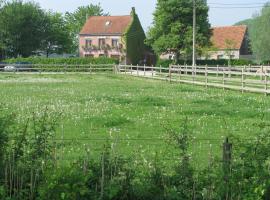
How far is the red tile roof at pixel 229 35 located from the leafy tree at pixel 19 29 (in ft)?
108

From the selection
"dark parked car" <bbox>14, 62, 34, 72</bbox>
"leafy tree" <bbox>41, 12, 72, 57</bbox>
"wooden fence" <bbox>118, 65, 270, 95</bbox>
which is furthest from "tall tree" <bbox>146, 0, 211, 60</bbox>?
"leafy tree" <bbox>41, 12, 72, 57</bbox>

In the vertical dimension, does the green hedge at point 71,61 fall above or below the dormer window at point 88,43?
below

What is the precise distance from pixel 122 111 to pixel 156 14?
177ft

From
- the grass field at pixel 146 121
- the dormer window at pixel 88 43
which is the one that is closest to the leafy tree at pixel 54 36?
the dormer window at pixel 88 43

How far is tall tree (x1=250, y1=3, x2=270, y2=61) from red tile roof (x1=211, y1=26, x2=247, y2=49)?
4.11 meters

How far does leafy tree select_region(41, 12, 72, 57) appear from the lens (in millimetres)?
99250

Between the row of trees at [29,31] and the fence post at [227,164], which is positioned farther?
the row of trees at [29,31]

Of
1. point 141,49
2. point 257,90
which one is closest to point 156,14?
point 141,49

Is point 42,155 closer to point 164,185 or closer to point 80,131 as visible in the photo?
point 164,185

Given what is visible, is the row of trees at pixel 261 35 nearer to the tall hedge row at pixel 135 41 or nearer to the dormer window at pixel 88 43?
the tall hedge row at pixel 135 41

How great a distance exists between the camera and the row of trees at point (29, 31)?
3602 inches

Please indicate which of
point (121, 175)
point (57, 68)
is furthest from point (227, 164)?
point (57, 68)

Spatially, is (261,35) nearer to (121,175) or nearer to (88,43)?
(88,43)

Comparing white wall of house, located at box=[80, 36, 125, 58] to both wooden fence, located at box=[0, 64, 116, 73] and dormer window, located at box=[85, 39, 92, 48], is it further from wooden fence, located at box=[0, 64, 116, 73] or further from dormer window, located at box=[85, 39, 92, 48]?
wooden fence, located at box=[0, 64, 116, 73]
